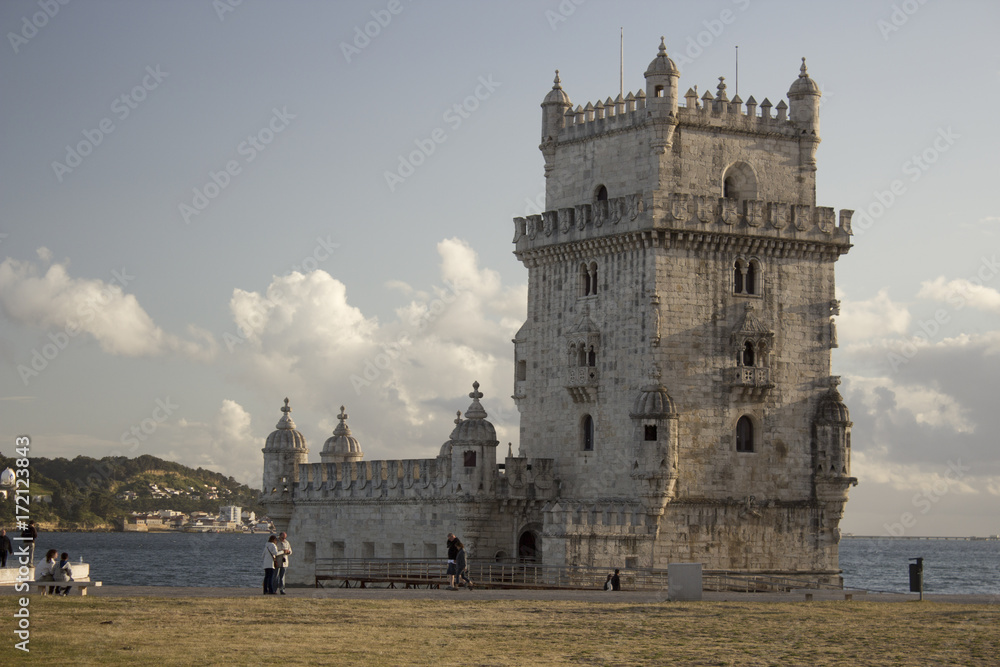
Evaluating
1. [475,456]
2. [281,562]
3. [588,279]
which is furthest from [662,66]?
[281,562]

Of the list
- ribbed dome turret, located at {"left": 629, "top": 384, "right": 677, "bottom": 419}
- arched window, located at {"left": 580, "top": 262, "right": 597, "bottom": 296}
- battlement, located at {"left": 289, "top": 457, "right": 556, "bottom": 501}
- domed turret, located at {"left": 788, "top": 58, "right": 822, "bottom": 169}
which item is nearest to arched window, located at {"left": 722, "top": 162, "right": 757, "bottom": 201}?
→ domed turret, located at {"left": 788, "top": 58, "right": 822, "bottom": 169}

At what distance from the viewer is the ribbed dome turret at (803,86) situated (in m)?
62.9

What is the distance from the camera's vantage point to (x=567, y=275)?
62812mm

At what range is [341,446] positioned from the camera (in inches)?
3123

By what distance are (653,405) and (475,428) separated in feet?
27.0

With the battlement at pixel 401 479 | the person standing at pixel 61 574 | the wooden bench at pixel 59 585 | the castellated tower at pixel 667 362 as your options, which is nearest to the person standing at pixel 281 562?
the wooden bench at pixel 59 585

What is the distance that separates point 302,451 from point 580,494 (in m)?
18.7

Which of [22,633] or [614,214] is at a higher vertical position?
[614,214]

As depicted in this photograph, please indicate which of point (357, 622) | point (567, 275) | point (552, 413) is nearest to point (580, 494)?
point (552, 413)

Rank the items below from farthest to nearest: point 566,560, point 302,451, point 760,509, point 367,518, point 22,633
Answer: point 302,451
point 367,518
point 760,509
point 566,560
point 22,633

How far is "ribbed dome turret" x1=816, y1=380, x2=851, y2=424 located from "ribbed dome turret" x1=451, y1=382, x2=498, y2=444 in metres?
12.8

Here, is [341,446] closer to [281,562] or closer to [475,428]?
[475,428]

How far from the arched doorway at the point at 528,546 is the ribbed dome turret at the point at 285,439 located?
51.8ft

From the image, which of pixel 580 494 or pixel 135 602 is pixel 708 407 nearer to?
pixel 580 494
